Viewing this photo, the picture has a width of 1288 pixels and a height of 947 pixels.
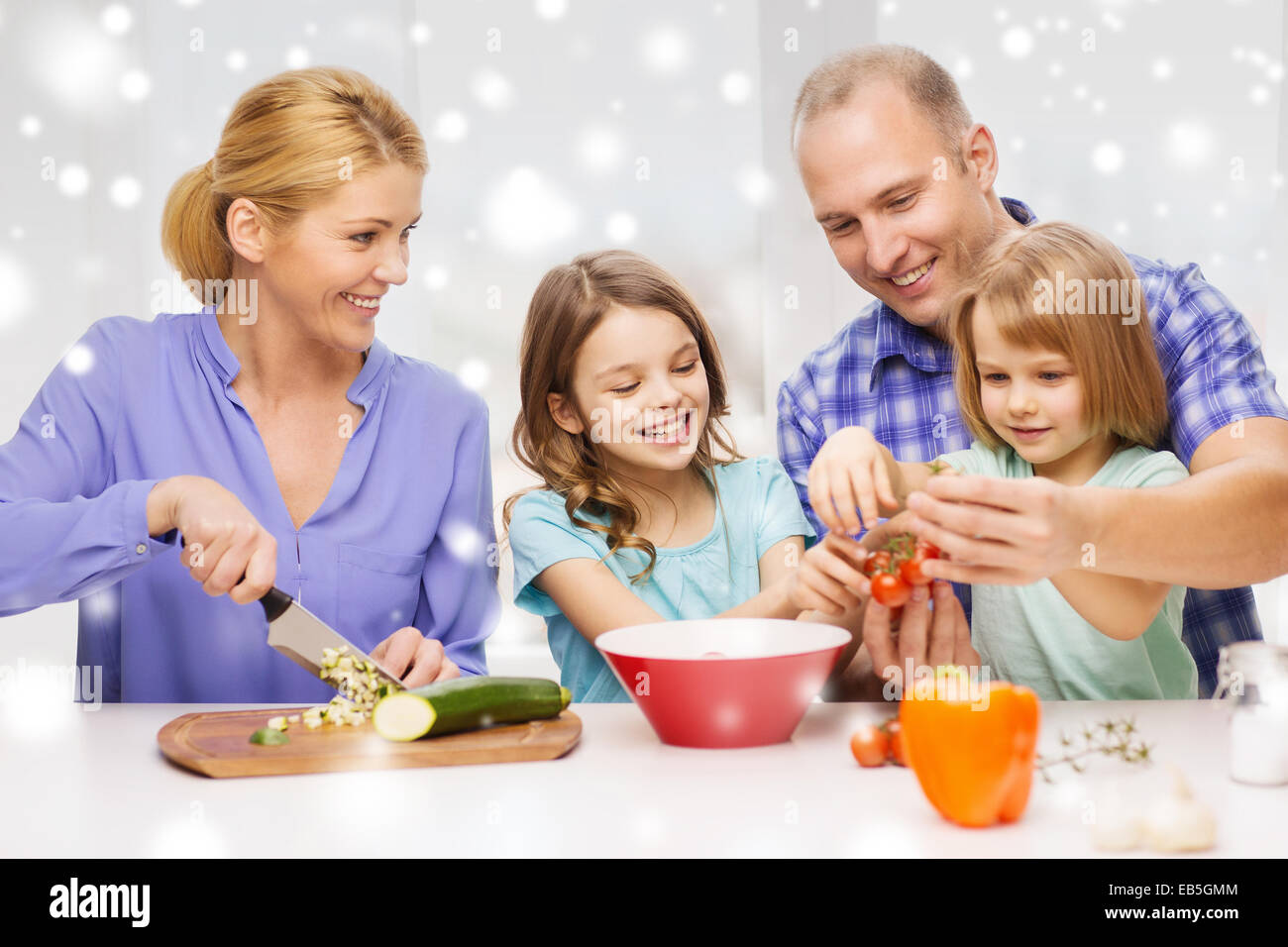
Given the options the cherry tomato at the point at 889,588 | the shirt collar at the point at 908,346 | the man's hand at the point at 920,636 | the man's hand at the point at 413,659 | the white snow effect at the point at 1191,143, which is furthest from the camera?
the white snow effect at the point at 1191,143

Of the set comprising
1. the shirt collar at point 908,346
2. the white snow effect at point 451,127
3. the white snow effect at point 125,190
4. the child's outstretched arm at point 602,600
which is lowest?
the child's outstretched arm at point 602,600

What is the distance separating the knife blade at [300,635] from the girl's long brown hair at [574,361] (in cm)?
50

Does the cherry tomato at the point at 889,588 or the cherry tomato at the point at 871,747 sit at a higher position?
the cherry tomato at the point at 889,588

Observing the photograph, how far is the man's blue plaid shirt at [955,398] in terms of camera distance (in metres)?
1.49

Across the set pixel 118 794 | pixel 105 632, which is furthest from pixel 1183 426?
pixel 105 632

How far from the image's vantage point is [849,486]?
1235 millimetres

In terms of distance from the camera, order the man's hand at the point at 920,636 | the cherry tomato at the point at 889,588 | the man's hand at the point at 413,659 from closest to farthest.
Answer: the cherry tomato at the point at 889,588, the man's hand at the point at 920,636, the man's hand at the point at 413,659

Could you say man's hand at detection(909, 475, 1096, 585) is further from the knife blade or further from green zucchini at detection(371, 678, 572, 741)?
the knife blade

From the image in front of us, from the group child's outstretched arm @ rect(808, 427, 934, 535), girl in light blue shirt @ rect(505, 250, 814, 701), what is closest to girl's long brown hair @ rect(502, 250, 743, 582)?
girl in light blue shirt @ rect(505, 250, 814, 701)

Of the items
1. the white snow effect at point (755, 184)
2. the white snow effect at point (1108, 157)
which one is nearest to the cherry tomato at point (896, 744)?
the white snow effect at point (755, 184)

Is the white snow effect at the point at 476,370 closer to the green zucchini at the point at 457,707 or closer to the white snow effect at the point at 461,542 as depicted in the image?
the white snow effect at the point at 461,542

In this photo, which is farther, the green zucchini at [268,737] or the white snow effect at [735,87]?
the white snow effect at [735,87]

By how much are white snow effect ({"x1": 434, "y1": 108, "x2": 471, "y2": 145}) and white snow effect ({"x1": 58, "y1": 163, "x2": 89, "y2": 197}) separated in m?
0.87

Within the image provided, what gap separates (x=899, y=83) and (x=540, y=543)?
89 centimetres
